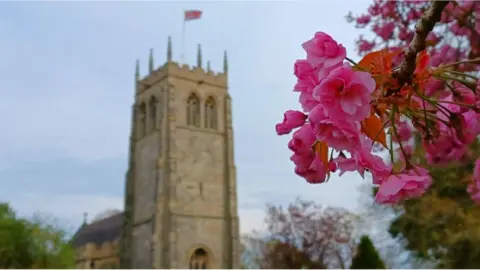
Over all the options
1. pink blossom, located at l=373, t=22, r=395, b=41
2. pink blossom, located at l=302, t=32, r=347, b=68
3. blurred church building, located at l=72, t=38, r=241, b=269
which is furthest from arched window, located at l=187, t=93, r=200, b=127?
pink blossom, located at l=302, t=32, r=347, b=68

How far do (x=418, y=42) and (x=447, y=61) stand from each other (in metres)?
4.34

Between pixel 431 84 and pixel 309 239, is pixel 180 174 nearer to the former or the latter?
pixel 309 239

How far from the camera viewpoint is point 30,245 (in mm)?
25828

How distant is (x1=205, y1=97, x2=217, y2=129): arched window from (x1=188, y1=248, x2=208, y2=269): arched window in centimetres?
757

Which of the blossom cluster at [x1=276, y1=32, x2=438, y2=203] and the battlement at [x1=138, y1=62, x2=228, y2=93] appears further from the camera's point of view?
the battlement at [x1=138, y1=62, x2=228, y2=93]

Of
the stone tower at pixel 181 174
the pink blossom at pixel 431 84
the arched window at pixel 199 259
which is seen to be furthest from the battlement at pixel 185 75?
the pink blossom at pixel 431 84

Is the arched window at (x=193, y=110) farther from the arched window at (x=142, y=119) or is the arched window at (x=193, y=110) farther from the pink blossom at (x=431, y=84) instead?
the pink blossom at (x=431, y=84)

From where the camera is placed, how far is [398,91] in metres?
1.40

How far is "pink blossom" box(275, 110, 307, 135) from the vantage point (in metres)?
1.41

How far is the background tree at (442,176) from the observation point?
153 inches

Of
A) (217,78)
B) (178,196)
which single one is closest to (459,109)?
(178,196)

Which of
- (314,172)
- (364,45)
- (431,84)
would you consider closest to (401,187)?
(314,172)

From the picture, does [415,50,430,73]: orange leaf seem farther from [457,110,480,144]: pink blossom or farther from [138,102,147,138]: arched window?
[138,102,147,138]: arched window

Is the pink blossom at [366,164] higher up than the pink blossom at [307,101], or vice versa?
the pink blossom at [307,101]
